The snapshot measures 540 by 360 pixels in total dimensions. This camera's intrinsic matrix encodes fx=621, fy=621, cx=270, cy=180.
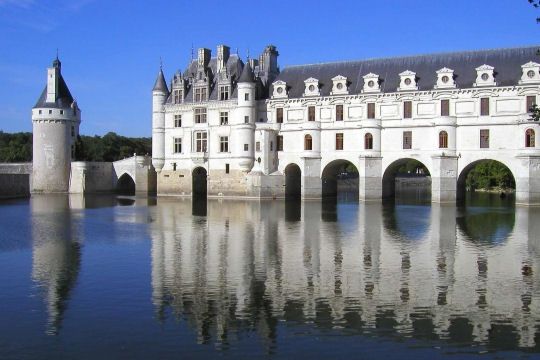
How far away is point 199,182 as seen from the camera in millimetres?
Result: 58188

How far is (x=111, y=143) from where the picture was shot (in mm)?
96500

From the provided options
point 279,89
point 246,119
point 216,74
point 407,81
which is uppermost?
point 216,74

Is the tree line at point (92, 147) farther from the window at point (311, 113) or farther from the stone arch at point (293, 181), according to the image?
the window at point (311, 113)

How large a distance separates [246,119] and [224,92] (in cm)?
387

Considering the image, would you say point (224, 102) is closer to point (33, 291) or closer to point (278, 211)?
point (278, 211)

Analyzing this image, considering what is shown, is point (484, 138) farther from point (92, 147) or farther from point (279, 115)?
point (92, 147)

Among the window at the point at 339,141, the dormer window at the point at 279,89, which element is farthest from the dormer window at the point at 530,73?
the dormer window at the point at 279,89

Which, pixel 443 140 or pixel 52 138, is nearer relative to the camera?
pixel 443 140

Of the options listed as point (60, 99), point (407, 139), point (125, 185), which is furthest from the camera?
point (125, 185)

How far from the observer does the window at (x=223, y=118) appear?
54250 mm

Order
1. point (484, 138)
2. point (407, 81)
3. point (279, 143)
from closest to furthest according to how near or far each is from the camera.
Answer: point (484, 138)
point (407, 81)
point (279, 143)

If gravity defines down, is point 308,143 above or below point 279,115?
below

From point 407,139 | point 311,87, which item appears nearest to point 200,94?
point 311,87

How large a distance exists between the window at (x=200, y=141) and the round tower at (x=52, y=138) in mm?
16792
